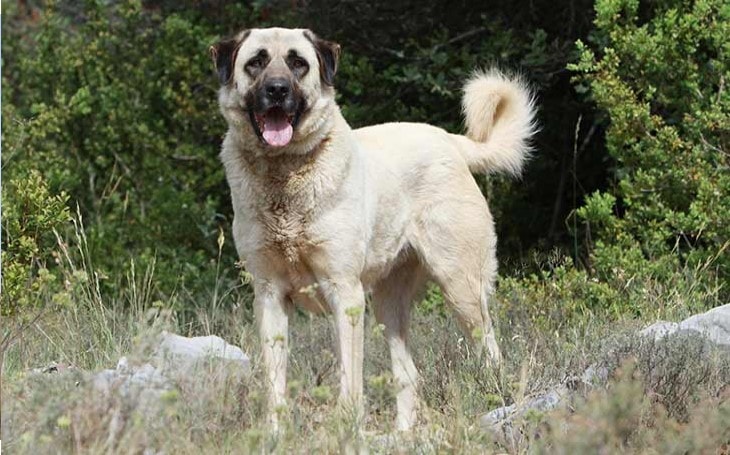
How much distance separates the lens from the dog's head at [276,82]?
18.8 ft

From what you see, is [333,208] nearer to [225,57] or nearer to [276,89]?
[276,89]

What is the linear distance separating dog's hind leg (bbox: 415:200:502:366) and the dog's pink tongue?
3.25ft

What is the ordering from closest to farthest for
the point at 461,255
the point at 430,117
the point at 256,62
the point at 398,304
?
the point at 256,62
the point at 461,255
the point at 398,304
the point at 430,117

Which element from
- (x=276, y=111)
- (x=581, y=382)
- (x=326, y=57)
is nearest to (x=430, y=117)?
(x=326, y=57)

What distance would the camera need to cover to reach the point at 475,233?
21.5 feet

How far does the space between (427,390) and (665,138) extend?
111 inches

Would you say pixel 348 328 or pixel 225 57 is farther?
pixel 225 57

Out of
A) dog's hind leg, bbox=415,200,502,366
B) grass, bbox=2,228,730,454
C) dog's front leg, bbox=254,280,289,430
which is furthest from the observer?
dog's hind leg, bbox=415,200,502,366

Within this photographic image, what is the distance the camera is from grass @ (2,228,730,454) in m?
3.98

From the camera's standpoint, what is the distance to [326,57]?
19.8 feet

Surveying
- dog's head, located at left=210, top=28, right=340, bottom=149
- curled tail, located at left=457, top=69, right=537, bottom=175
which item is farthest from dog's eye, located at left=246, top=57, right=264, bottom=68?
curled tail, located at left=457, top=69, right=537, bottom=175

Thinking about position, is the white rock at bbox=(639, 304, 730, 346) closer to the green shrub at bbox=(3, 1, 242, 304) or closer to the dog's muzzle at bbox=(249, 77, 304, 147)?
the dog's muzzle at bbox=(249, 77, 304, 147)

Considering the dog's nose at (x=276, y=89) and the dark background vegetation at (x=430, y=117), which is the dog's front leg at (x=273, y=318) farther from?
the dark background vegetation at (x=430, y=117)

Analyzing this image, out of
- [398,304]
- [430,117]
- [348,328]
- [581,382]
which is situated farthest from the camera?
[430,117]
